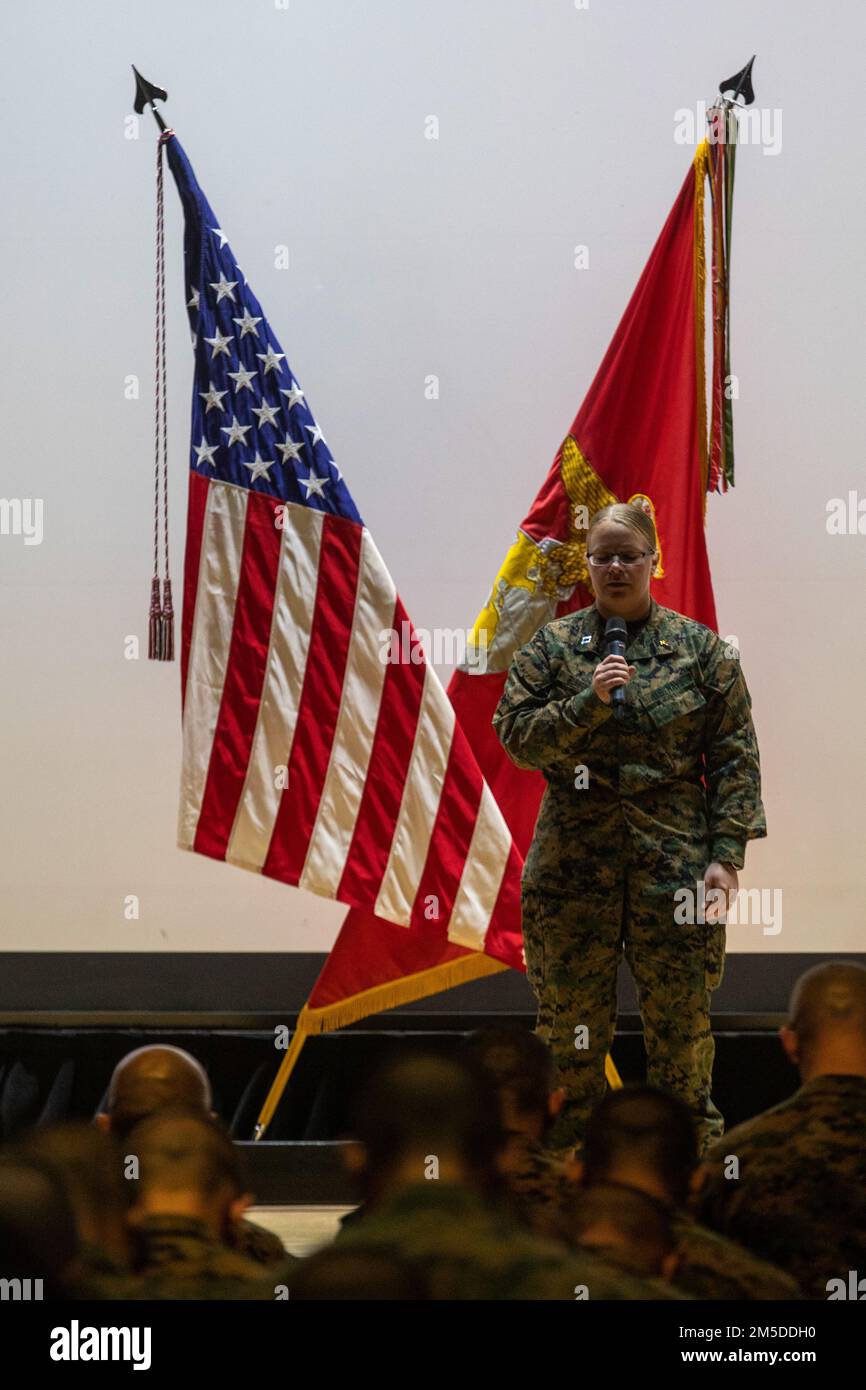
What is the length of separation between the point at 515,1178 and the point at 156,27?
4.02 meters

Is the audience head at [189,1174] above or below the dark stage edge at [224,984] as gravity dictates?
below

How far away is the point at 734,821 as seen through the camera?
2.59 metres

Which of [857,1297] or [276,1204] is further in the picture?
[276,1204]

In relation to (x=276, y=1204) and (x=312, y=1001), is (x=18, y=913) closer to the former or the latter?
(x=312, y=1001)

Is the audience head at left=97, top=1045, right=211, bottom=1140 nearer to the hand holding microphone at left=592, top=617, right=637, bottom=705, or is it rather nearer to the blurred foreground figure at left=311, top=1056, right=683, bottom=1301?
the blurred foreground figure at left=311, top=1056, right=683, bottom=1301

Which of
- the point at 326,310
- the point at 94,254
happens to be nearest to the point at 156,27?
the point at 94,254

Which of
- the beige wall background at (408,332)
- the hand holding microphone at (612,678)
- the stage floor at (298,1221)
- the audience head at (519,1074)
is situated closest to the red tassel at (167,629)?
the beige wall background at (408,332)

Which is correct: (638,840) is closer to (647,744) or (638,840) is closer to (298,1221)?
(647,744)

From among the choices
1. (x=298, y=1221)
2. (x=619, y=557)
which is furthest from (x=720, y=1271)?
(x=298, y=1221)

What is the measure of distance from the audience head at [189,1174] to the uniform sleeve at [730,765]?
4.81 ft

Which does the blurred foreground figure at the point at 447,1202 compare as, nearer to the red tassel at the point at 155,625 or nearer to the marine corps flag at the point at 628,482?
the marine corps flag at the point at 628,482

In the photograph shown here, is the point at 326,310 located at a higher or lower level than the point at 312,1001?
higher

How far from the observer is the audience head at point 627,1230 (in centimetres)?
119

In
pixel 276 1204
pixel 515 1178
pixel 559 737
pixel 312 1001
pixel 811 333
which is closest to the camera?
pixel 515 1178
